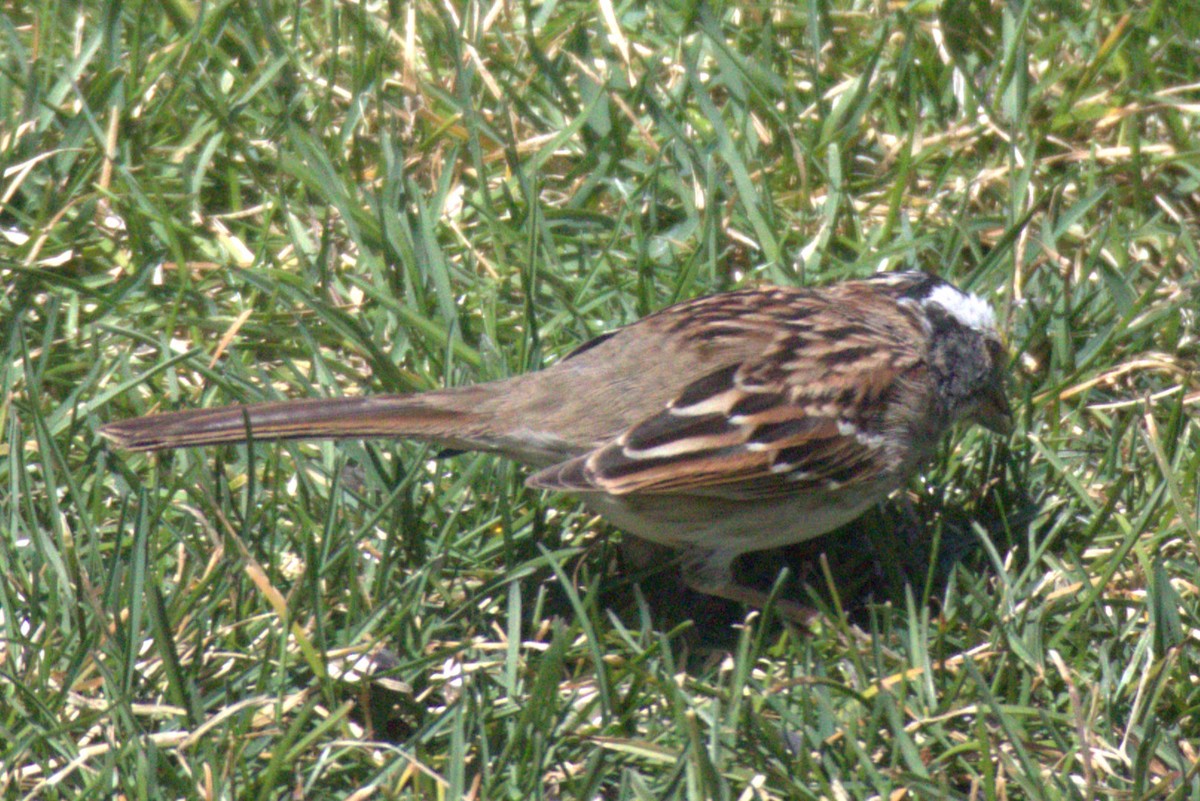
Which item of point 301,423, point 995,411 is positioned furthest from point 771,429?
point 301,423

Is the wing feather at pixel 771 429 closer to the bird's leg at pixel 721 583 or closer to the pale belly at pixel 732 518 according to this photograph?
the pale belly at pixel 732 518

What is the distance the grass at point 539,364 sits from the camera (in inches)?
121

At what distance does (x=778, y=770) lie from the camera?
9.74 feet

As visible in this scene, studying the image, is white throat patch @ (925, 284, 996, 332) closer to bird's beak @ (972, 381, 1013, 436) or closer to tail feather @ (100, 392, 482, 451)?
bird's beak @ (972, 381, 1013, 436)

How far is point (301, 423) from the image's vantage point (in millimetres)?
3375

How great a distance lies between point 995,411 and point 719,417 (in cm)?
78

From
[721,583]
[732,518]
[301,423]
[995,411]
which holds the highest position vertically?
[301,423]

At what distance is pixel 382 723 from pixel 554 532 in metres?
0.74

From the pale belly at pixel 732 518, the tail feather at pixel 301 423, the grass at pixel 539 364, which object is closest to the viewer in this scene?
the grass at pixel 539 364

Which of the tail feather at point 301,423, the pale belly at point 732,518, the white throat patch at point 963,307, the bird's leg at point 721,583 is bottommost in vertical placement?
the bird's leg at point 721,583

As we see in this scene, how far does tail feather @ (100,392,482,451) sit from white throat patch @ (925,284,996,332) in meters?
1.23

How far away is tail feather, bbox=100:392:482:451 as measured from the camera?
10.9 ft

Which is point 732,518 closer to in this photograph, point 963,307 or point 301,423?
point 963,307

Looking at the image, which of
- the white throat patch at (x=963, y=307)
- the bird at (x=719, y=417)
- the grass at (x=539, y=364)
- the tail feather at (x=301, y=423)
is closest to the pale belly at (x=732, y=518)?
the bird at (x=719, y=417)
